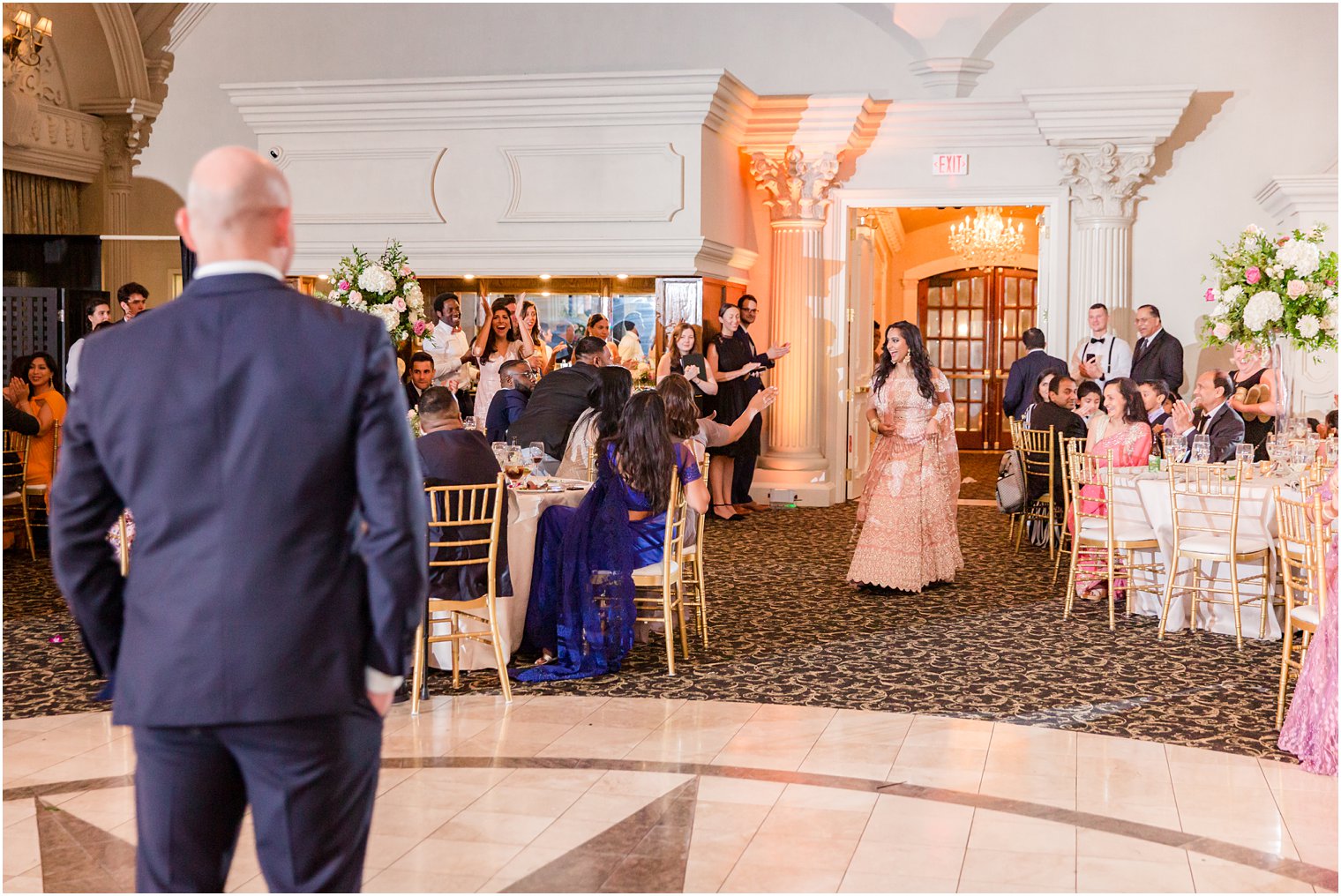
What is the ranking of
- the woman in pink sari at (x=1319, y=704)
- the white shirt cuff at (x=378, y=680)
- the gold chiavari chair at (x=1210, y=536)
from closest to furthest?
1. the white shirt cuff at (x=378, y=680)
2. the woman in pink sari at (x=1319, y=704)
3. the gold chiavari chair at (x=1210, y=536)

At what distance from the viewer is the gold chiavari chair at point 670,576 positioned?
5.62 metres

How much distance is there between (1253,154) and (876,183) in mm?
3184

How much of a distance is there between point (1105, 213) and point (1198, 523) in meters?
5.13

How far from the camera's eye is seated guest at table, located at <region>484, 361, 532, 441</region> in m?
7.82

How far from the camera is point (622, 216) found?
34.1 feet

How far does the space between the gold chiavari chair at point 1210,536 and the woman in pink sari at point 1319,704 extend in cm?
170

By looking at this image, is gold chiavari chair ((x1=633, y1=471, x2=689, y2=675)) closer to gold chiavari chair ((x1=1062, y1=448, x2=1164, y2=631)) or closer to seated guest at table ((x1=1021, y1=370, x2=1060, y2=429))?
gold chiavari chair ((x1=1062, y1=448, x2=1164, y2=631))

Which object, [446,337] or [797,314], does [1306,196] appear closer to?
[797,314]

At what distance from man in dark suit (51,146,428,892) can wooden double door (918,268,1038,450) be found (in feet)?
52.7

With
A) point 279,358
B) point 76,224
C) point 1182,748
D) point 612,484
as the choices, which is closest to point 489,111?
point 76,224

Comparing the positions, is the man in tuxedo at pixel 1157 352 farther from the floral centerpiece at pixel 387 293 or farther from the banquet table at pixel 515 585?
the banquet table at pixel 515 585

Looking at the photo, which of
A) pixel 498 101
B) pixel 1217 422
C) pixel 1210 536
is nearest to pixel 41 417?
pixel 498 101

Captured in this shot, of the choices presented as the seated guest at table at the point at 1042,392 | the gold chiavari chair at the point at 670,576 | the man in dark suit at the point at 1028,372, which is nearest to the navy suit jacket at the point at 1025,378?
the man in dark suit at the point at 1028,372

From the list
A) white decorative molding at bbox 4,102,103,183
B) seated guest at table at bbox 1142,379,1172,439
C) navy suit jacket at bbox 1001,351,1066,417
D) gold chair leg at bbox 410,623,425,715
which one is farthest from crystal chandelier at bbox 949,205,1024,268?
gold chair leg at bbox 410,623,425,715
